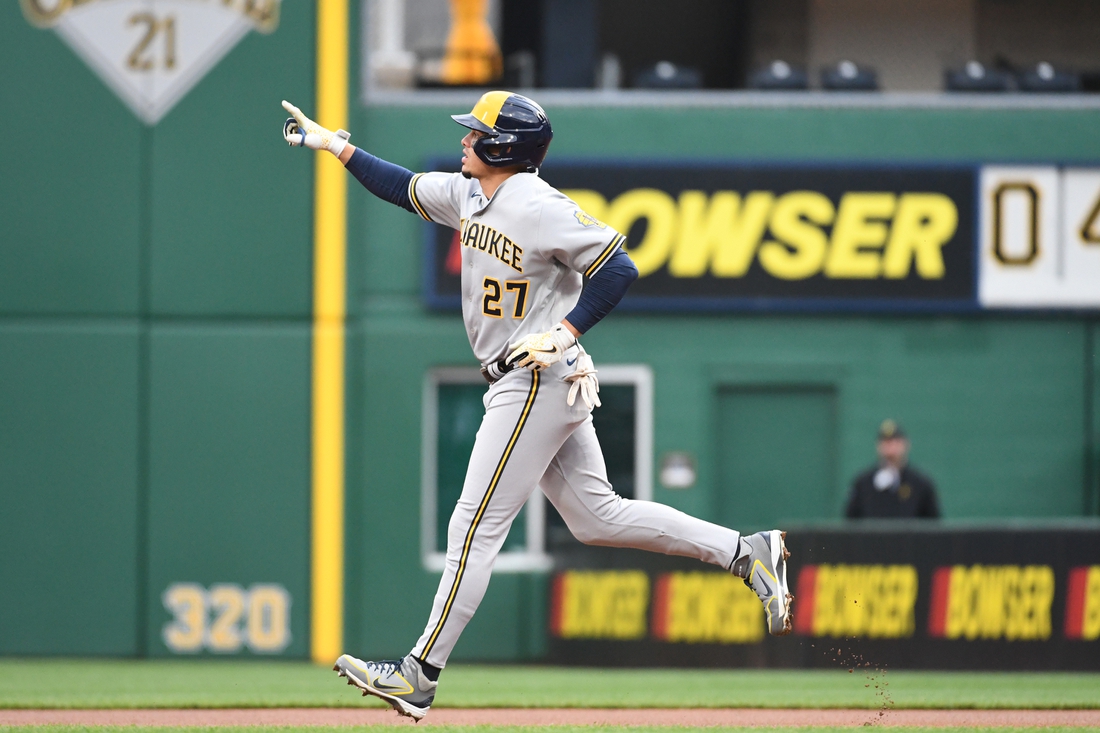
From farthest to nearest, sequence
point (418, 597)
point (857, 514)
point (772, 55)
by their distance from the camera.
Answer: point (772, 55) < point (418, 597) < point (857, 514)

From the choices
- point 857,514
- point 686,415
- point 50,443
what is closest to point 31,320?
point 50,443

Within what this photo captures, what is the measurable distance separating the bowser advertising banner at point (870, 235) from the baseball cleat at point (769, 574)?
21.1 feet

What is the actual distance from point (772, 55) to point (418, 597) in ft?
19.9

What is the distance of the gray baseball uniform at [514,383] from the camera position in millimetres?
5270

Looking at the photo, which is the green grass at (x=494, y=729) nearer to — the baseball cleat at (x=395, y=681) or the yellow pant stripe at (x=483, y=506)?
the baseball cleat at (x=395, y=681)

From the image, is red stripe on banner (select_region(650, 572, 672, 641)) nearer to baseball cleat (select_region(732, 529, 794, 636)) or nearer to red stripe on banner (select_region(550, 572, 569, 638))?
red stripe on banner (select_region(550, 572, 569, 638))

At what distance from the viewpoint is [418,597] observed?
11.8 meters

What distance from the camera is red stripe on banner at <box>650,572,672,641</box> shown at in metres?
10.9

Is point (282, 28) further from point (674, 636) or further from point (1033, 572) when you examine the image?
point (1033, 572)

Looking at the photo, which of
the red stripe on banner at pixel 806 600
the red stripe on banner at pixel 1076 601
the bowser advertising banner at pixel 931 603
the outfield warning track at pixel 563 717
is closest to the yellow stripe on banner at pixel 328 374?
the bowser advertising banner at pixel 931 603

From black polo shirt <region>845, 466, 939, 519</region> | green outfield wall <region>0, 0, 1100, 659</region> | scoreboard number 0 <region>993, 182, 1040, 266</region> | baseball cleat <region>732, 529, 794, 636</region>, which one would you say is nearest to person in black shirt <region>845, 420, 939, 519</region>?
black polo shirt <region>845, 466, 939, 519</region>

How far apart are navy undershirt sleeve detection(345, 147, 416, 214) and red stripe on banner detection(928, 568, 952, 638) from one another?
6.03 metres

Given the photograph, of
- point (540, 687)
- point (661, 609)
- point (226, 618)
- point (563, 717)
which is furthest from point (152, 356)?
point (563, 717)

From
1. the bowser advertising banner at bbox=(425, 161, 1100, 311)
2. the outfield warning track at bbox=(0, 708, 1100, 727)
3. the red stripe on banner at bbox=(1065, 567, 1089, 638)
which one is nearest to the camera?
the outfield warning track at bbox=(0, 708, 1100, 727)
